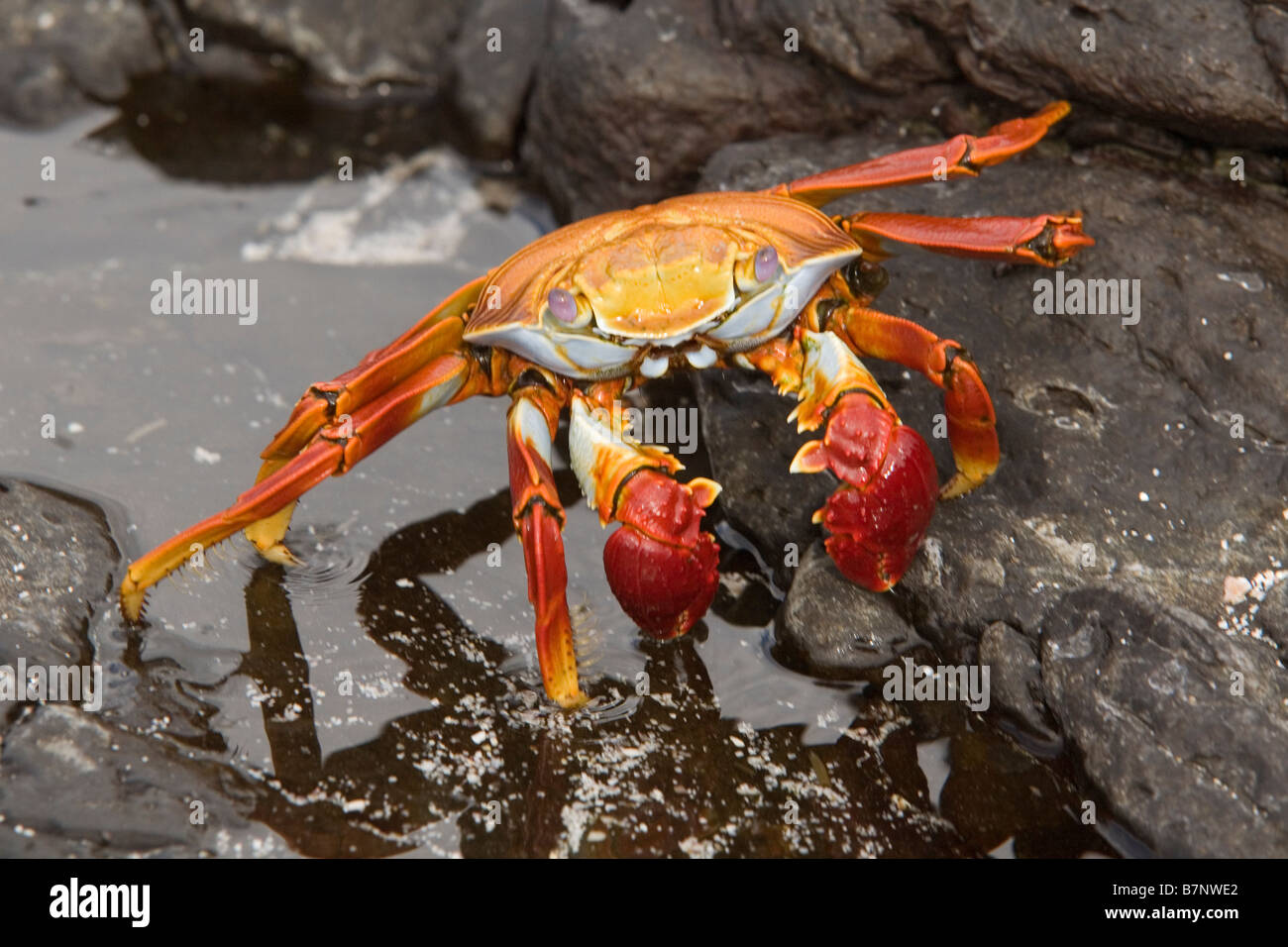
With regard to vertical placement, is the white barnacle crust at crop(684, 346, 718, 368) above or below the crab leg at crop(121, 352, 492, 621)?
above

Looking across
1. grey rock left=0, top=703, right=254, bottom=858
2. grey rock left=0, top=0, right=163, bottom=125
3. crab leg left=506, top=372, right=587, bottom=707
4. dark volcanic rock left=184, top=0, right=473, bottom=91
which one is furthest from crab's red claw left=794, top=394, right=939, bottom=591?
grey rock left=0, top=0, right=163, bottom=125

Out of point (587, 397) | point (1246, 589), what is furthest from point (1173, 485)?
point (587, 397)

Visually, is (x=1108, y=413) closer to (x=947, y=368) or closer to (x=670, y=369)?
Answer: (x=947, y=368)

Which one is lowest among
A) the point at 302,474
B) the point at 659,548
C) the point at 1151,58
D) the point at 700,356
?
the point at 302,474

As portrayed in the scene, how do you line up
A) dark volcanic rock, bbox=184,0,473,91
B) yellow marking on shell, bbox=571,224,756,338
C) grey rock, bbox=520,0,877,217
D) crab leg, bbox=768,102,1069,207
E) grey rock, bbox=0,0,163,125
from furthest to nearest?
dark volcanic rock, bbox=184,0,473,91 < grey rock, bbox=0,0,163,125 < grey rock, bbox=520,0,877,217 < crab leg, bbox=768,102,1069,207 < yellow marking on shell, bbox=571,224,756,338

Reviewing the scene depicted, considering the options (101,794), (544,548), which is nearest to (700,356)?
(544,548)

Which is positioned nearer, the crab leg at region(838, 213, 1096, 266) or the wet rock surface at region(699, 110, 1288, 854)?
the wet rock surface at region(699, 110, 1288, 854)

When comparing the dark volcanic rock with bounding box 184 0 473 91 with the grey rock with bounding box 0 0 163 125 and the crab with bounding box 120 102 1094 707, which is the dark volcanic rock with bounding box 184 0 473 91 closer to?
the grey rock with bounding box 0 0 163 125

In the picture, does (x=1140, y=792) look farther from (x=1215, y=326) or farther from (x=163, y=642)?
(x=163, y=642)
